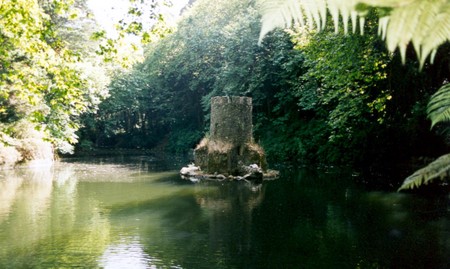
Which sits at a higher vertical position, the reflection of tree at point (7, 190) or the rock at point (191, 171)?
the rock at point (191, 171)

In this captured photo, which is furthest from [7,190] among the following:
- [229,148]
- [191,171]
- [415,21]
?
[415,21]

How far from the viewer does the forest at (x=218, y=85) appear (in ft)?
26.0

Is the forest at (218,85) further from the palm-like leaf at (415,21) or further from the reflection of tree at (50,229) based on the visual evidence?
the reflection of tree at (50,229)

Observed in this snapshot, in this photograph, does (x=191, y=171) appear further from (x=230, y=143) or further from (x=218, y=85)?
(x=218, y=85)

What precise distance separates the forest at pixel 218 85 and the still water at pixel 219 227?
6.99 ft

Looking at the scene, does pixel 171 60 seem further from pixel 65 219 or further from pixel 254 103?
pixel 65 219

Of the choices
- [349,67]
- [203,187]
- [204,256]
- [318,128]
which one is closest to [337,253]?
[204,256]

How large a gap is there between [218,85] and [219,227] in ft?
83.8

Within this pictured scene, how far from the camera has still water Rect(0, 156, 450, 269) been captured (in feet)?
24.8

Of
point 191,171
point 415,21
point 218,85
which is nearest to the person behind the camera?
point 415,21

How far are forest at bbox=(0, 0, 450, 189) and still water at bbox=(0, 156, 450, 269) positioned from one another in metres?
2.13

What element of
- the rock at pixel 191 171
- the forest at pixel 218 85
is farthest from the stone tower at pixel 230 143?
the forest at pixel 218 85

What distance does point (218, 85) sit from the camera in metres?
34.8

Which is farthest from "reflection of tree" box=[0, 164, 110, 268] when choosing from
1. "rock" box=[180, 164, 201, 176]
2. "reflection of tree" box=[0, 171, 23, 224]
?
"rock" box=[180, 164, 201, 176]
